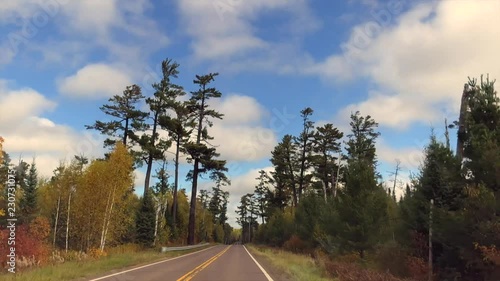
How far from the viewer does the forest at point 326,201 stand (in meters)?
16.4

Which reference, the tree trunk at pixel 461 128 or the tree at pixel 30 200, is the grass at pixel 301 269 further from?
the tree at pixel 30 200

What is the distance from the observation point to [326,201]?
43.6 metres

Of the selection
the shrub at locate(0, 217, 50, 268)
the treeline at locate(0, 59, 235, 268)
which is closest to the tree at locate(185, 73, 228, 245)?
the treeline at locate(0, 59, 235, 268)

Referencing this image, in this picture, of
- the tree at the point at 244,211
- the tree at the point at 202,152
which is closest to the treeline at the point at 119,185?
the tree at the point at 202,152

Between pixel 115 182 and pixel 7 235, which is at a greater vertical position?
pixel 115 182

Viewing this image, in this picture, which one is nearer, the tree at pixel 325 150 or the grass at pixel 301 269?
the grass at pixel 301 269

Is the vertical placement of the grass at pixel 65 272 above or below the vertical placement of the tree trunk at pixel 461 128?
below

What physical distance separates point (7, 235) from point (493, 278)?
22.3 meters

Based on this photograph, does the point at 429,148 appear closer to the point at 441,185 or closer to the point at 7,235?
the point at 441,185

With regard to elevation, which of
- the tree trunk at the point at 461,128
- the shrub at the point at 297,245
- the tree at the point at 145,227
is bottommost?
the shrub at the point at 297,245

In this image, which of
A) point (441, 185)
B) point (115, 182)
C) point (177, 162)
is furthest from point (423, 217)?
point (177, 162)

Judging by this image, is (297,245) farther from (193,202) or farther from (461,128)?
(461,128)

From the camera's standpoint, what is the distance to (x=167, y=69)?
161 ft

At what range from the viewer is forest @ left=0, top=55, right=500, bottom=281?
53.9 feet
